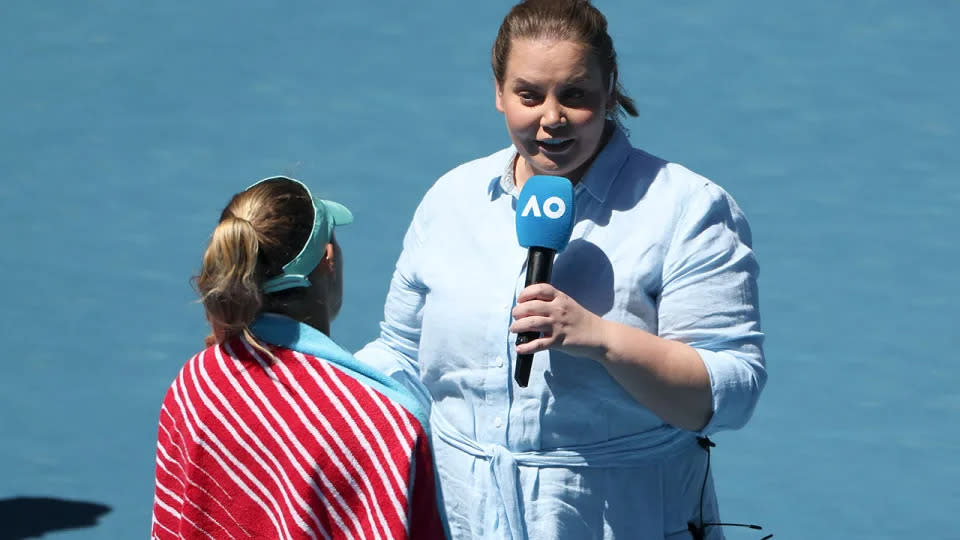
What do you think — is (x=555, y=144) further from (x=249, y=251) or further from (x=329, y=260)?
(x=249, y=251)

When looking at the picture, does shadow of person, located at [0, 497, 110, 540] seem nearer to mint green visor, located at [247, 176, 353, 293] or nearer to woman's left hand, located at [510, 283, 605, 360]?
mint green visor, located at [247, 176, 353, 293]

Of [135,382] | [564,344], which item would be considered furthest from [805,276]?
[564,344]

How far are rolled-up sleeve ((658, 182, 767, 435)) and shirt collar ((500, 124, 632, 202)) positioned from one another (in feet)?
0.53

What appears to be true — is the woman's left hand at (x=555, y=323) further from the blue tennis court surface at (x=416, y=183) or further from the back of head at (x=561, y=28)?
the blue tennis court surface at (x=416, y=183)

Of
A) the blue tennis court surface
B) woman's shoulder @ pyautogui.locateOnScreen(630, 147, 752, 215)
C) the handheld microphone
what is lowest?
the handheld microphone

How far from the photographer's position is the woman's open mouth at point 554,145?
9.20 feet

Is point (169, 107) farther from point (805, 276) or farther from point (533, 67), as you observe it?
point (533, 67)

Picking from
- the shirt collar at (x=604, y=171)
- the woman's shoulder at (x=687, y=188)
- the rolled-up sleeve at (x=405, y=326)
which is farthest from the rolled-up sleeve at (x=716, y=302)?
the rolled-up sleeve at (x=405, y=326)

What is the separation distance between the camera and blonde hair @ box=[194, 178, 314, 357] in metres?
2.59

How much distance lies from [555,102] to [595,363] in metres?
0.47

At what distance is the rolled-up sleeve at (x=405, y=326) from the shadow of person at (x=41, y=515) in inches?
87.4

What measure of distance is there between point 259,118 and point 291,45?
28.3 inches

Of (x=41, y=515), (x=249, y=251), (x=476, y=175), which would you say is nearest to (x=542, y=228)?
(x=476, y=175)

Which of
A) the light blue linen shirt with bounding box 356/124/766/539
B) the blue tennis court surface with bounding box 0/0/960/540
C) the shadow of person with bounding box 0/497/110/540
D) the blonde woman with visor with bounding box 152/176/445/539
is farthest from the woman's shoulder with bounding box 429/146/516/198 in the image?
the shadow of person with bounding box 0/497/110/540
